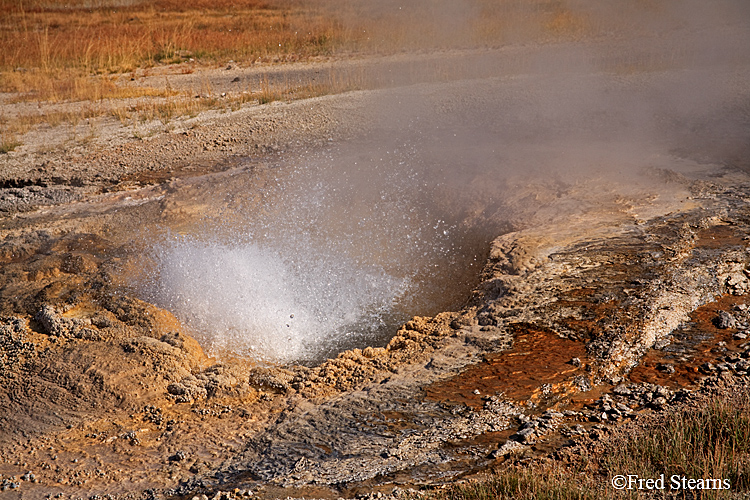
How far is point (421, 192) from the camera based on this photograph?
5.01 metres

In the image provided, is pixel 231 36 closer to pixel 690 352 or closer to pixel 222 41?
pixel 222 41

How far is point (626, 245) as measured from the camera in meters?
3.73

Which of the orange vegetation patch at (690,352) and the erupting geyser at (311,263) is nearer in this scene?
the orange vegetation patch at (690,352)

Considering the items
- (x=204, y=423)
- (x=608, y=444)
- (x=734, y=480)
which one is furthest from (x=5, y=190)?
(x=734, y=480)

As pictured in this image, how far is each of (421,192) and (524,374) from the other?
2.49 metres

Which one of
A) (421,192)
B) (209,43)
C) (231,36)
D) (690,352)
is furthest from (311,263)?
(231,36)

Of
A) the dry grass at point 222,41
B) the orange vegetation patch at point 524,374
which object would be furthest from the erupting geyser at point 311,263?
the dry grass at point 222,41

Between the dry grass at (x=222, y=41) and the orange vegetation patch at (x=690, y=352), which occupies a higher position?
the dry grass at (x=222, y=41)

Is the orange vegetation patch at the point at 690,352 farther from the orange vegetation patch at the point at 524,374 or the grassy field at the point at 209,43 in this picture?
the grassy field at the point at 209,43

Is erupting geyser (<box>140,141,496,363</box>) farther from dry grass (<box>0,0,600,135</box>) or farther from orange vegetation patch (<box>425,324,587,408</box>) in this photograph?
dry grass (<box>0,0,600,135</box>)

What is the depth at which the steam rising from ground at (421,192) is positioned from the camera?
155 inches

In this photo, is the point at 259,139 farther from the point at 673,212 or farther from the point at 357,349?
the point at 673,212

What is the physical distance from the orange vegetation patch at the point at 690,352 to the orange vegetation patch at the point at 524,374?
305mm

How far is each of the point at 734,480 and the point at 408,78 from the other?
6.98 meters
